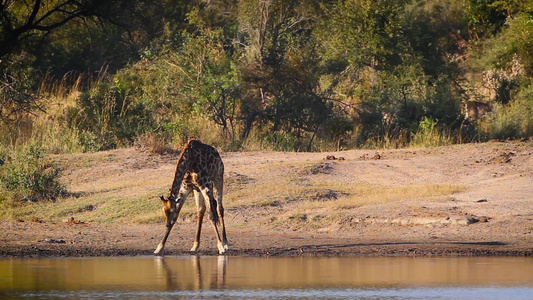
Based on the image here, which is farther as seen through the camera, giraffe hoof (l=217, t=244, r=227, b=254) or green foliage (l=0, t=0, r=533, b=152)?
green foliage (l=0, t=0, r=533, b=152)

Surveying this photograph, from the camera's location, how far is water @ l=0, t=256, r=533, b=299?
9.18 metres

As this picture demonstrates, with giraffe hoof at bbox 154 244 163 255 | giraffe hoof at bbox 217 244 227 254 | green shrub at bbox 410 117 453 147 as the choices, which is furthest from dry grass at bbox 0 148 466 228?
green shrub at bbox 410 117 453 147

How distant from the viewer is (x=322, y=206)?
15.1 m

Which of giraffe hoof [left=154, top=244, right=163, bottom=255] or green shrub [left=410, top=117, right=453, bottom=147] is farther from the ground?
green shrub [left=410, top=117, right=453, bottom=147]

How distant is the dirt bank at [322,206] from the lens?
1284cm

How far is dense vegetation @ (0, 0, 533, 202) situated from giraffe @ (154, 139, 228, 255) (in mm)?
6819

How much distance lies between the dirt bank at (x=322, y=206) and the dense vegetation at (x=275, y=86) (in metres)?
2.10

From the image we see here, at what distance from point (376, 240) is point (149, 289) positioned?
4626mm

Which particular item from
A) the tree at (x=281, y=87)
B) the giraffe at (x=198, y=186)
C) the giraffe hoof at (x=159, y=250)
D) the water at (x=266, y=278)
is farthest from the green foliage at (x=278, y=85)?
the water at (x=266, y=278)

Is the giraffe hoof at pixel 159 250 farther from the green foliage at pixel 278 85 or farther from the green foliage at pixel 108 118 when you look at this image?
the green foliage at pixel 108 118

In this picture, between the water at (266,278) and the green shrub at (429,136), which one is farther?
the green shrub at (429,136)

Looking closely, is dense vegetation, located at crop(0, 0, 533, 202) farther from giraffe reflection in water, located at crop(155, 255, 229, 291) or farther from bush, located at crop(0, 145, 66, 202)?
giraffe reflection in water, located at crop(155, 255, 229, 291)

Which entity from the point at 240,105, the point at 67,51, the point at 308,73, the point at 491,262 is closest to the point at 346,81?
the point at 308,73

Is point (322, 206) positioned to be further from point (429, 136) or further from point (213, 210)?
point (429, 136)
